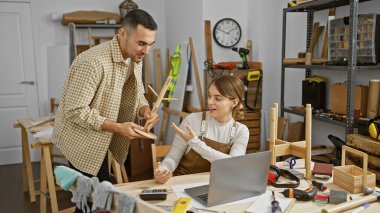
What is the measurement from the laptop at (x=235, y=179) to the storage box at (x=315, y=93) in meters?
1.95

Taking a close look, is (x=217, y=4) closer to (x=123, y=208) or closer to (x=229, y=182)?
(x=229, y=182)

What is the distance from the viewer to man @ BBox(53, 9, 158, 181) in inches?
71.9

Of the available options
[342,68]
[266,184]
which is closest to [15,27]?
[342,68]

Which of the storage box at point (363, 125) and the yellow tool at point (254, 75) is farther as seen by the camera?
the yellow tool at point (254, 75)

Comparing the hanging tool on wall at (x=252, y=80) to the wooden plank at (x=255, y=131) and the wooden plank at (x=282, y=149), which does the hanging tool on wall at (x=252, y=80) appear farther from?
the wooden plank at (x=282, y=149)

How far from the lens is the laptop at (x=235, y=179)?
4.31ft

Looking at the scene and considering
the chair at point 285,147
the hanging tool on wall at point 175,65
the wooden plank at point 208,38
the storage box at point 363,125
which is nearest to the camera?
the chair at point 285,147

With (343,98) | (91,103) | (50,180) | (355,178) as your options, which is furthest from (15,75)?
(355,178)

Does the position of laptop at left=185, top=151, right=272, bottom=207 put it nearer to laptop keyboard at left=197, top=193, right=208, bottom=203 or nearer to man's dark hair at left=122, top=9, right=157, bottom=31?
laptop keyboard at left=197, top=193, right=208, bottom=203

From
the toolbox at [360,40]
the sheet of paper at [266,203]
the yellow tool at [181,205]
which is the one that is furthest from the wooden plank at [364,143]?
the yellow tool at [181,205]

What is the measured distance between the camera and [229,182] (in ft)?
4.51

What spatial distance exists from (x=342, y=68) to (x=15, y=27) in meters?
4.10

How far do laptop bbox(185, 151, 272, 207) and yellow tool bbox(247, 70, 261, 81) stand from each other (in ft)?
6.97

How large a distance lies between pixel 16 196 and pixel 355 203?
11.1 ft
